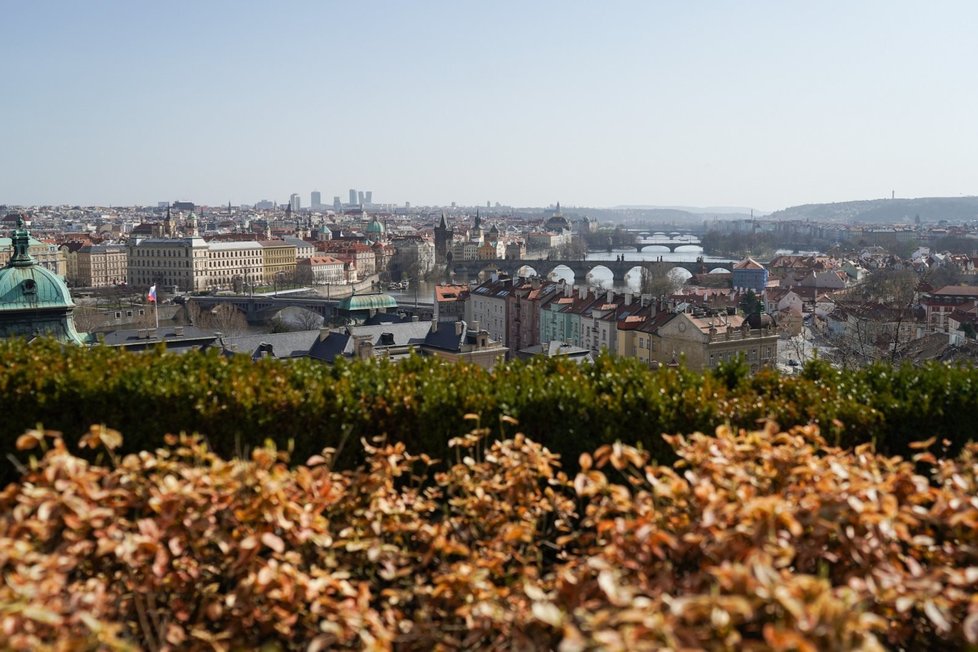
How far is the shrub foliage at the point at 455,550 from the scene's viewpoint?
9.46ft

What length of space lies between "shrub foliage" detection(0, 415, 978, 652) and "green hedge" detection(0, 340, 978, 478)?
1171 mm

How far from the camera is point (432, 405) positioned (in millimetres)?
5230

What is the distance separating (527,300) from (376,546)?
113ft

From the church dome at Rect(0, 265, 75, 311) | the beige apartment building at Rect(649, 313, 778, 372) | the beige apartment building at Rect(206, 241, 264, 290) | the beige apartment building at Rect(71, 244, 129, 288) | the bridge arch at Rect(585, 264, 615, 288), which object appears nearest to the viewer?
the church dome at Rect(0, 265, 75, 311)

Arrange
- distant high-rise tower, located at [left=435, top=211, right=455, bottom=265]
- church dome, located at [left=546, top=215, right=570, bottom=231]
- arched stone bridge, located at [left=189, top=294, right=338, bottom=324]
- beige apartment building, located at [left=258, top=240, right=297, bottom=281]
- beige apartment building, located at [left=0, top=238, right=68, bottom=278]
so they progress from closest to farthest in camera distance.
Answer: arched stone bridge, located at [left=189, top=294, right=338, bottom=324] < beige apartment building, located at [left=0, top=238, right=68, bottom=278] < beige apartment building, located at [left=258, top=240, right=297, bottom=281] < distant high-rise tower, located at [left=435, top=211, right=455, bottom=265] < church dome, located at [left=546, top=215, right=570, bottom=231]

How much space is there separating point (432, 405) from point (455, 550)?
5.36ft

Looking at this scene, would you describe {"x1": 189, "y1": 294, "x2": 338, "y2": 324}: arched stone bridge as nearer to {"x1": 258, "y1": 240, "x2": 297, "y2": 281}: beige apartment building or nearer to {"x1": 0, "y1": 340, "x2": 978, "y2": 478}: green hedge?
{"x1": 258, "y1": 240, "x2": 297, "y2": 281}: beige apartment building

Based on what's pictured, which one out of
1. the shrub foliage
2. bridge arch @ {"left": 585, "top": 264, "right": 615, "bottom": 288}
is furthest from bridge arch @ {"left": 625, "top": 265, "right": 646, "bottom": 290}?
the shrub foliage

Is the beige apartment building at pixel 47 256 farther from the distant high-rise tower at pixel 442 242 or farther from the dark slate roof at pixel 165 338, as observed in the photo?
the dark slate roof at pixel 165 338

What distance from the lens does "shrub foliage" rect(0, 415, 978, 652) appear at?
9.46 feet

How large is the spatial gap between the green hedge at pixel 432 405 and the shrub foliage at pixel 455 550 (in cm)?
117

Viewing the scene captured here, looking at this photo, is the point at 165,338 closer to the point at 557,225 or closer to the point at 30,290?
the point at 30,290

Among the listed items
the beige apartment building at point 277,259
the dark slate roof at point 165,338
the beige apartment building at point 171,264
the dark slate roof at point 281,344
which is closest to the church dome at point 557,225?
the beige apartment building at point 277,259

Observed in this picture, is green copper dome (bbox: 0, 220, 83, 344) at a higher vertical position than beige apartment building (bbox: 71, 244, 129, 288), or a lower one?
higher
